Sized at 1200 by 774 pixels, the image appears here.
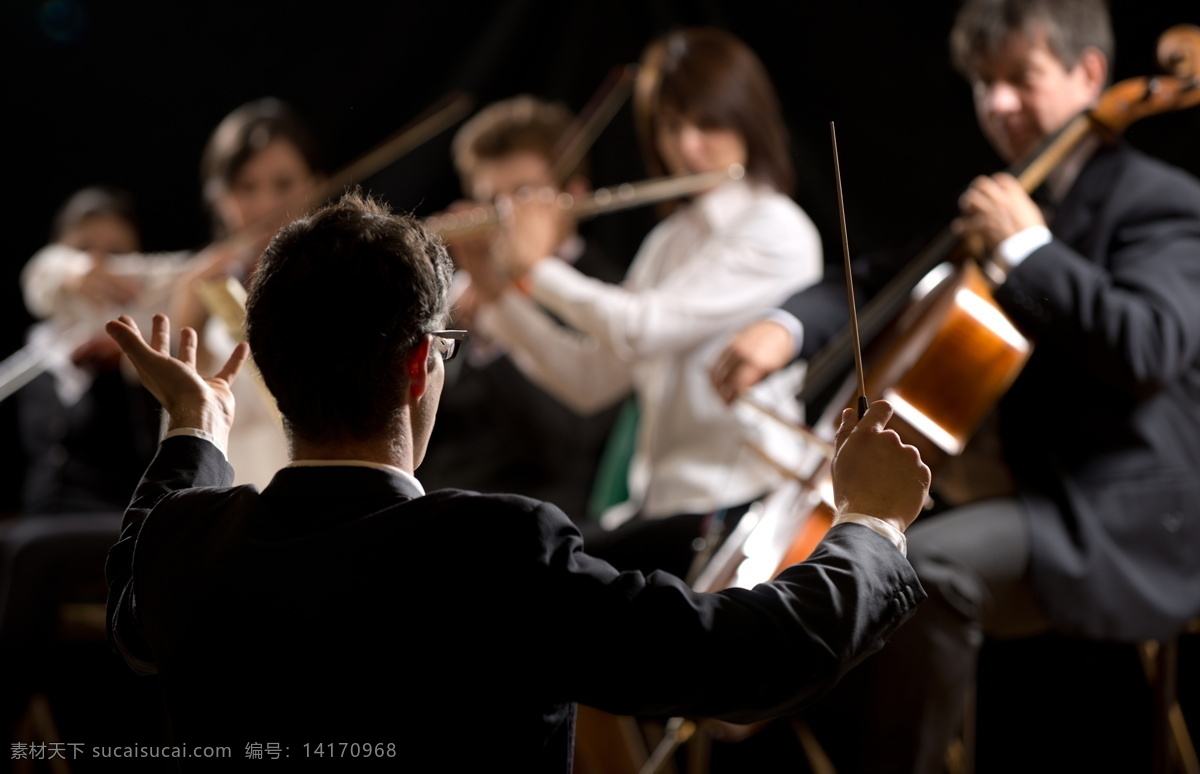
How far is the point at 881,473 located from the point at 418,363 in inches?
12.7

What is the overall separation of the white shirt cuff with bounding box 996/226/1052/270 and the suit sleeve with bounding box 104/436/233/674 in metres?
0.91

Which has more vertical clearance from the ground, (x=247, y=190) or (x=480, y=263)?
(x=247, y=190)

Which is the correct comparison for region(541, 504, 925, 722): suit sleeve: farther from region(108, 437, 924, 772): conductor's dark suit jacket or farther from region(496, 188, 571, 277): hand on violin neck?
region(496, 188, 571, 277): hand on violin neck

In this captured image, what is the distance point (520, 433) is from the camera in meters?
2.01

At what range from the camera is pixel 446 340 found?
2.70ft

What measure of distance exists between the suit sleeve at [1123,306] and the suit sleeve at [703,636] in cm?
Answer: 71

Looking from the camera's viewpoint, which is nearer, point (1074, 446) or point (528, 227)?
point (1074, 446)

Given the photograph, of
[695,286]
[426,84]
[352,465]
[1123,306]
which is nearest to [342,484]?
[352,465]

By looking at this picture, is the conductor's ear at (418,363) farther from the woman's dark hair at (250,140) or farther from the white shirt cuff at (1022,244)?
the woman's dark hair at (250,140)

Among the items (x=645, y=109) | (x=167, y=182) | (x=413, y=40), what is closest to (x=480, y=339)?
(x=645, y=109)

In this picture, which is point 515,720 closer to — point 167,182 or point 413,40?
point 413,40

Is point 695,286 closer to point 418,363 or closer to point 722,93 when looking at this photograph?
point 722,93

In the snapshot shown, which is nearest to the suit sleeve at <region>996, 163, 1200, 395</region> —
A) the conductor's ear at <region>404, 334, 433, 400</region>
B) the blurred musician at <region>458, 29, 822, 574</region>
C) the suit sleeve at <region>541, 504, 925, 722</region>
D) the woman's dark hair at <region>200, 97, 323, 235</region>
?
the blurred musician at <region>458, 29, 822, 574</region>

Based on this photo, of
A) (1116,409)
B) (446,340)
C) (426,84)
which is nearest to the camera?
(446,340)
